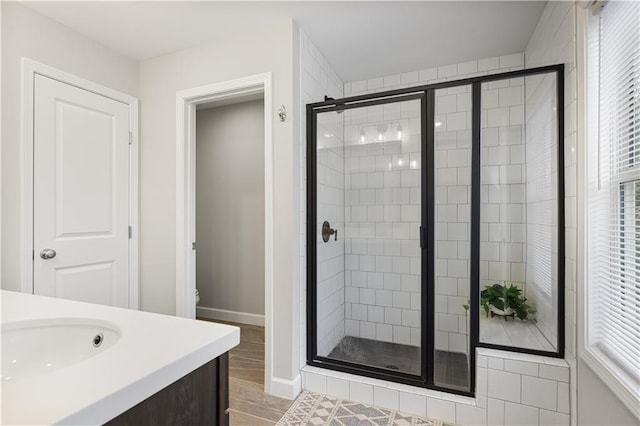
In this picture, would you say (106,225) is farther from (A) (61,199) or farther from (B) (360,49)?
(B) (360,49)

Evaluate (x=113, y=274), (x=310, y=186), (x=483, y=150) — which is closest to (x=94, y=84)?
(x=113, y=274)

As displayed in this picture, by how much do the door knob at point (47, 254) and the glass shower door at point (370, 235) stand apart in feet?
5.56

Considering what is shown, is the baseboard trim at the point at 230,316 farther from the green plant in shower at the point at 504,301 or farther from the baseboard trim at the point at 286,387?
the green plant in shower at the point at 504,301

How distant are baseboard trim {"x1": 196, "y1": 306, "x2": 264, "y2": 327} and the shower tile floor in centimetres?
138

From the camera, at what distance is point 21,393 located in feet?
1.90

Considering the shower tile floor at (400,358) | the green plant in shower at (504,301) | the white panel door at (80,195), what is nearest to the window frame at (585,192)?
the green plant in shower at (504,301)

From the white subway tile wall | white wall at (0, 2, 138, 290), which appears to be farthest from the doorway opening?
white wall at (0, 2, 138, 290)

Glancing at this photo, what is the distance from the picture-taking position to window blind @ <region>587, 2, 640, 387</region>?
119 centimetres

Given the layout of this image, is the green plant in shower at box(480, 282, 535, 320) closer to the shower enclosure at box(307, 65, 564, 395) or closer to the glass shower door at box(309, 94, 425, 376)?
the shower enclosure at box(307, 65, 564, 395)

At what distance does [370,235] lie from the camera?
8.00 feet

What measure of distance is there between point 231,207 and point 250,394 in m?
2.03

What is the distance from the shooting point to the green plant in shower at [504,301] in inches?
76.1

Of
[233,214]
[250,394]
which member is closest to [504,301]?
[250,394]

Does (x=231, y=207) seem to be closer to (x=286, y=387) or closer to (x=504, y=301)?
(x=286, y=387)
